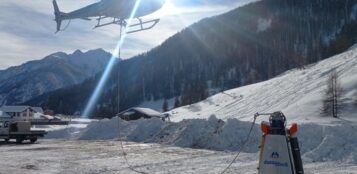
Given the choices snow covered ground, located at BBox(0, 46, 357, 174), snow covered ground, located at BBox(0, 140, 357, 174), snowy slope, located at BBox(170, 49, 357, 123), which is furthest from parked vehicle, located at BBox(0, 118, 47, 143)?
snowy slope, located at BBox(170, 49, 357, 123)

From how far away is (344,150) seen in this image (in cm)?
2255

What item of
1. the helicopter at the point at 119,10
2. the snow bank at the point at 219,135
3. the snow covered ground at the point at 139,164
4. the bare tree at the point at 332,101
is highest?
the helicopter at the point at 119,10

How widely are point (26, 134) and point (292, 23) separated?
174 metres

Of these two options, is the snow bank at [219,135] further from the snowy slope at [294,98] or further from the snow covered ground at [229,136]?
the snowy slope at [294,98]

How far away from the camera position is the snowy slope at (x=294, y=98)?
42.8 metres

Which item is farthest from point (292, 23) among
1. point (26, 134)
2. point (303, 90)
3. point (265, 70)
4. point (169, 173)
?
point (169, 173)

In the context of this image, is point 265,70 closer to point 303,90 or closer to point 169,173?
point 303,90

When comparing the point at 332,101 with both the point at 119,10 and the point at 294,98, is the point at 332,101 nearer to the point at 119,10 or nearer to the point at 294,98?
the point at 294,98

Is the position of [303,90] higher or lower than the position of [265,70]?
lower

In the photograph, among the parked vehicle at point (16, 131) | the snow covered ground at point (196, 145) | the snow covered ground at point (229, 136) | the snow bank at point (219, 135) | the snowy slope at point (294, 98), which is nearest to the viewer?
the snow covered ground at point (196, 145)

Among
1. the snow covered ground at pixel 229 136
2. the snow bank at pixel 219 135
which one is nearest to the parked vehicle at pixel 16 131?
the snow covered ground at pixel 229 136

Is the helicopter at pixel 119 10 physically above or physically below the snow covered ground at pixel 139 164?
above

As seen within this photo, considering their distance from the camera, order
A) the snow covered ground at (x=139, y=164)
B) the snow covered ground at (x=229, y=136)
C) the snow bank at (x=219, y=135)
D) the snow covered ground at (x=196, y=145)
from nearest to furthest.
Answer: the snow covered ground at (x=139, y=164) < the snow covered ground at (x=196, y=145) < the snow covered ground at (x=229, y=136) < the snow bank at (x=219, y=135)

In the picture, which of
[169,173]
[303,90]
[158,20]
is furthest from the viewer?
[303,90]
